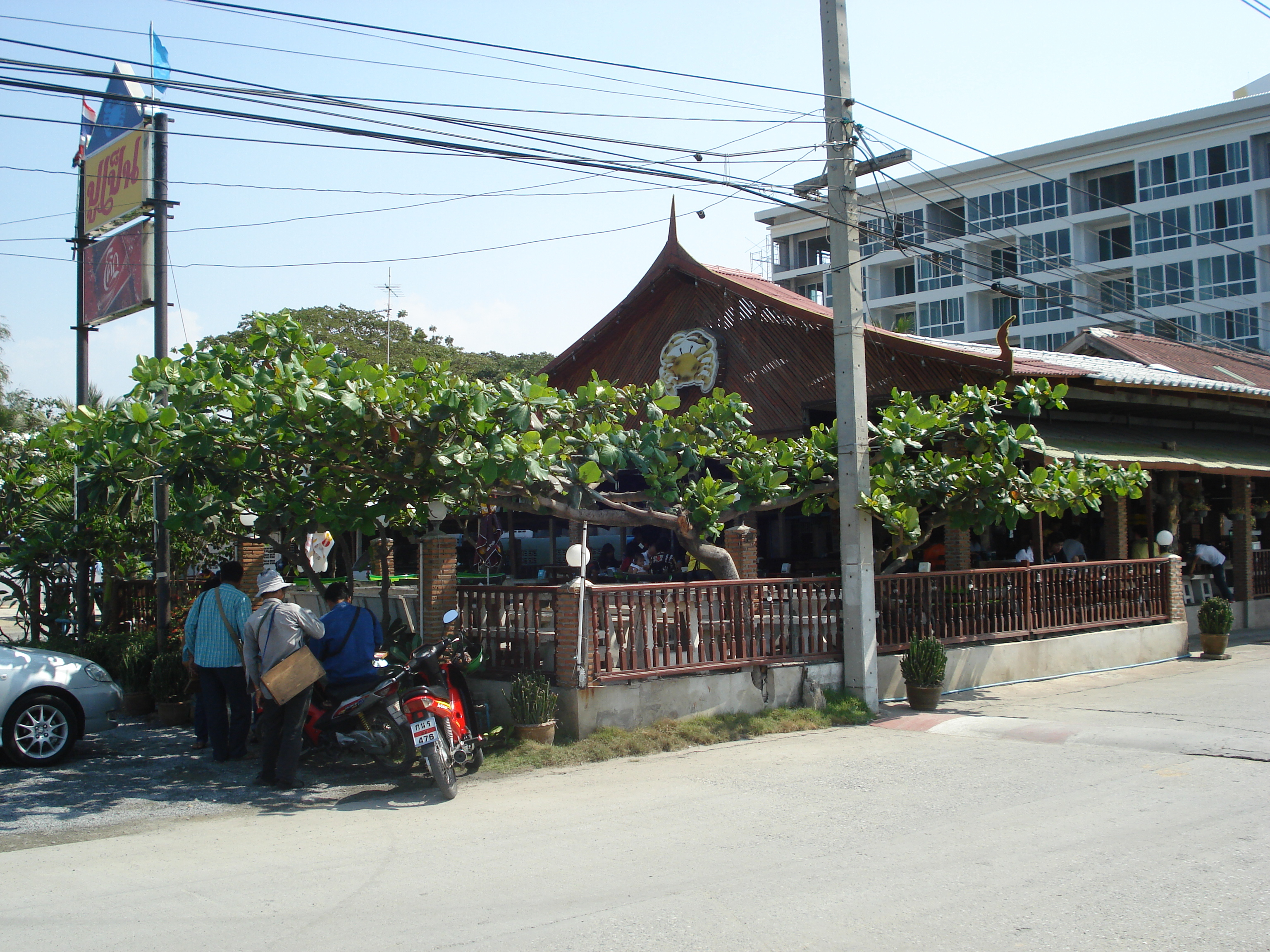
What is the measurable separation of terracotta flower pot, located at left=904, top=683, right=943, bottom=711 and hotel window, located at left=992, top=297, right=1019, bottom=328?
41098mm

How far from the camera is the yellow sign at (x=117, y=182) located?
12148 mm

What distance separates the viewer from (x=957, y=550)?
15.2 m

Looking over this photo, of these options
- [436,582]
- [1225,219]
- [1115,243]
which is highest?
[1115,243]

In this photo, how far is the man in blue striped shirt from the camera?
353 inches

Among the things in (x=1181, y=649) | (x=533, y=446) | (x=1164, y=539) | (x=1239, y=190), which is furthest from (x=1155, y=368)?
(x=1239, y=190)

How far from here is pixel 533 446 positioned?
27.3ft

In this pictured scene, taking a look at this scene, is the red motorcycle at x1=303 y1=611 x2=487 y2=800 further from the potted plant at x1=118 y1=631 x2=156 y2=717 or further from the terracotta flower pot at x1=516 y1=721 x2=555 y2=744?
the potted plant at x1=118 y1=631 x2=156 y2=717

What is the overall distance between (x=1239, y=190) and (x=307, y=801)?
4550 cm

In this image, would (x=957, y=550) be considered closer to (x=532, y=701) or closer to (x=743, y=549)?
(x=743, y=549)

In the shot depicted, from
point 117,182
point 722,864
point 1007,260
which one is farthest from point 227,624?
point 1007,260

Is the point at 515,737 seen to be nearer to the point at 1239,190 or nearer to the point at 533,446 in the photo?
the point at 533,446

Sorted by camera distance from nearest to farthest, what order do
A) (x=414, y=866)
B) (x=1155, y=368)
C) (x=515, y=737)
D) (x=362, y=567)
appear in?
(x=414, y=866) → (x=515, y=737) → (x=362, y=567) → (x=1155, y=368)

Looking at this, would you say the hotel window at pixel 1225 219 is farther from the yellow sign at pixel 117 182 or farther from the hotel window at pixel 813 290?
the yellow sign at pixel 117 182

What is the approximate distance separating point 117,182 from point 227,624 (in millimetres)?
7184
